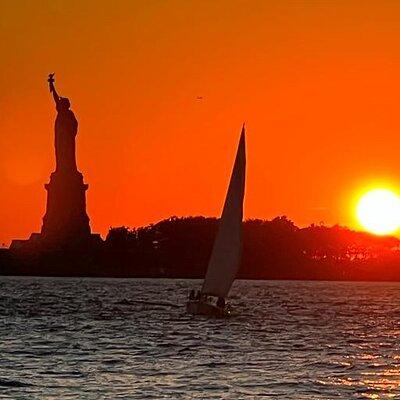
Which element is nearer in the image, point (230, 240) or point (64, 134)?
point (230, 240)

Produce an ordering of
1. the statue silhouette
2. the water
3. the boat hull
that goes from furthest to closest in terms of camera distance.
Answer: the statue silhouette, the boat hull, the water

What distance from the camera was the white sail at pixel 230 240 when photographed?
66.4m

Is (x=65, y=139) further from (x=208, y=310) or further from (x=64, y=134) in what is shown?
(x=208, y=310)

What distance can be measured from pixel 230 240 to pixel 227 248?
467 mm

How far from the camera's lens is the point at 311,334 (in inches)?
2296

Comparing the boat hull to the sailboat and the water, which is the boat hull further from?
the water

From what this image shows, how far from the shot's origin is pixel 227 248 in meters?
66.8

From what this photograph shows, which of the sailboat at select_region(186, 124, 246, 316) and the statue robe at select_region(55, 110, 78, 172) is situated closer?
the sailboat at select_region(186, 124, 246, 316)

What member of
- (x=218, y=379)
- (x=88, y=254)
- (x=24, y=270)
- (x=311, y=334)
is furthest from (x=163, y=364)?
(x=24, y=270)

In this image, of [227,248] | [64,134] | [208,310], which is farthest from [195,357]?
[64,134]

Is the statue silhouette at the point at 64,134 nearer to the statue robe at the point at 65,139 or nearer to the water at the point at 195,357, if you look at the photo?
the statue robe at the point at 65,139

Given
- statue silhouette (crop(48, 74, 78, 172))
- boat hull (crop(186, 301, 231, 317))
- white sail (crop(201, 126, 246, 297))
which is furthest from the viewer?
statue silhouette (crop(48, 74, 78, 172))

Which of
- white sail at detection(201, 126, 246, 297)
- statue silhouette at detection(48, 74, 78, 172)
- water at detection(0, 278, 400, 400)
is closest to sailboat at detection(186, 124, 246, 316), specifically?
white sail at detection(201, 126, 246, 297)

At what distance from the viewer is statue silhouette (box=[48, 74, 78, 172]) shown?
161m
